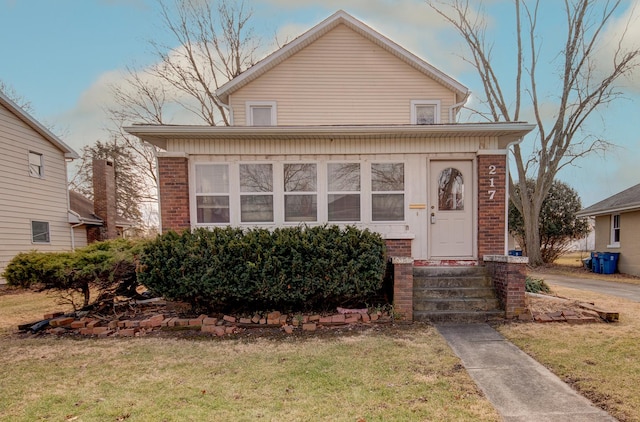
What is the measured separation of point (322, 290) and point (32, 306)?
24.6 ft

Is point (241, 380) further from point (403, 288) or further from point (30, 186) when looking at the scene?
point (30, 186)

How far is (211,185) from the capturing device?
21.3ft

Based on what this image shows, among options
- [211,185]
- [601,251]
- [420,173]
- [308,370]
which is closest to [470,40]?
[601,251]

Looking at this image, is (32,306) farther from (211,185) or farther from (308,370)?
(308,370)

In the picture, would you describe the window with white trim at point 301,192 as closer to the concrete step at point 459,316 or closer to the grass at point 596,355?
Result: the concrete step at point 459,316

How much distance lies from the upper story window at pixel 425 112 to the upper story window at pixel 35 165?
13989 millimetres

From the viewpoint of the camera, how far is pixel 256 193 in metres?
6.51

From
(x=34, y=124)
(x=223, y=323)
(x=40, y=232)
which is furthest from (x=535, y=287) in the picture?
(x=34, y=124)

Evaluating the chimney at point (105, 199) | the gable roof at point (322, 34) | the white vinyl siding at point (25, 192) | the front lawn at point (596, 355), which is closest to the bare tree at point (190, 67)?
the chimney at point (105, 199)

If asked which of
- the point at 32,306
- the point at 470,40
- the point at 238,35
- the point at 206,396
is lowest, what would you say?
the point at 32,306

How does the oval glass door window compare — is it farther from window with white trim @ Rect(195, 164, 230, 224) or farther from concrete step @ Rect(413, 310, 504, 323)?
window with white trim @ Rect(195, 164, 230, 224)

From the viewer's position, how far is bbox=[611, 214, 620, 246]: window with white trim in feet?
44.0

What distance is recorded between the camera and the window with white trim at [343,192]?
6.56 metres

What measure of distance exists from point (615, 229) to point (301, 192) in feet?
49.2
